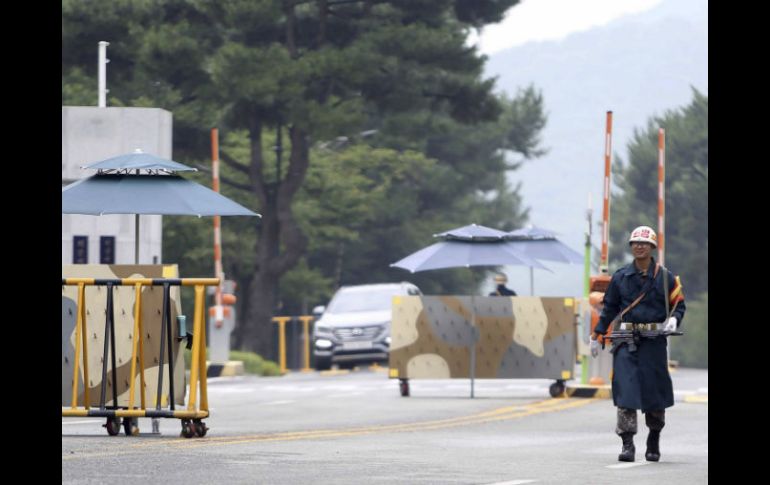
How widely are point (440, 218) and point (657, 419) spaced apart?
56.7 metres

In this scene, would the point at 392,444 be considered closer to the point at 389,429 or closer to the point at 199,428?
the point at 199,428

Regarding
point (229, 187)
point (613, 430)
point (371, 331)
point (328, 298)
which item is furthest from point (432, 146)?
point (613, 430)

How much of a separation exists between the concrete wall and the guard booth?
230 inches

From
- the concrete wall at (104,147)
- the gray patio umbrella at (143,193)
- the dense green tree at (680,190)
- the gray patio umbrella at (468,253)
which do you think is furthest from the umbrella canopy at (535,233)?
the dense green tree at (680,190)

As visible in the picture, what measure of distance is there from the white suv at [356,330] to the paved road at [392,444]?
464 inches

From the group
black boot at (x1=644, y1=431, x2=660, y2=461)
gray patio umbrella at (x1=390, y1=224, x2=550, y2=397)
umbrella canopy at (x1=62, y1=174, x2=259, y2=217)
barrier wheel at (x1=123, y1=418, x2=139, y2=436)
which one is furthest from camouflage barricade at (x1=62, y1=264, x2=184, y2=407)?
gray patio umbrella at (x1=390, y1=224, x2=550, y2=397)

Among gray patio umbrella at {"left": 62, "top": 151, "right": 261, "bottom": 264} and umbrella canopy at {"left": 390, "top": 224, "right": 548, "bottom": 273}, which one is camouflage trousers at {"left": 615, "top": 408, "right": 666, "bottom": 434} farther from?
umbrella canopy at {"left": 390, "top": 224, "right": 548, "bottom": 273}

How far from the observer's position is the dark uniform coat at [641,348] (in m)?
15.6

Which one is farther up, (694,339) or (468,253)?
(468,253)

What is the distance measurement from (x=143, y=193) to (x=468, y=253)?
1033 cm

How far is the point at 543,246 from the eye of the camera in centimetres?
3403

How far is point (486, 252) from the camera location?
28.3 metres

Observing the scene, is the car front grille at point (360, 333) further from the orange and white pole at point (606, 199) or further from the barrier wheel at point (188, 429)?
the barrier wheel at point (188, 429)

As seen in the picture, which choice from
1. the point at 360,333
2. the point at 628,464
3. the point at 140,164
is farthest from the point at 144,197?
the point at 360,333
